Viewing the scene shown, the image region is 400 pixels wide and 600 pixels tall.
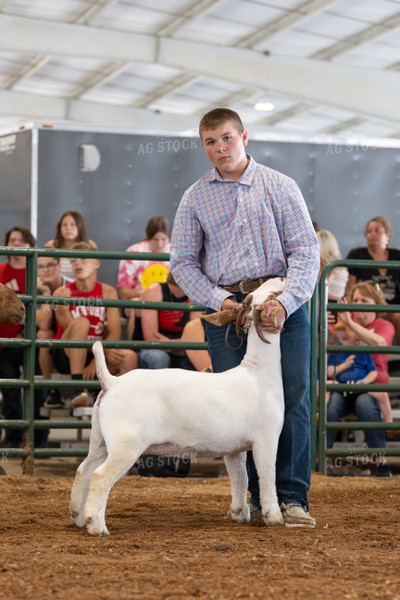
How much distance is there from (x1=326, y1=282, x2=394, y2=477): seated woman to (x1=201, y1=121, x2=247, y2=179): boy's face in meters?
3.31

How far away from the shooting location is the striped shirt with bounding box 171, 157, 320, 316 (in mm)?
4367

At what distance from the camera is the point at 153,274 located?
30.2ft

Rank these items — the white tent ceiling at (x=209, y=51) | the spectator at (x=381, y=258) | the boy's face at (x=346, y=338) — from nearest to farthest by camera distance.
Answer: the boy's face at (x=346, y=338) < the spectator at (x=381, y=258) < the white tent ceiling at (x=209, y=51)

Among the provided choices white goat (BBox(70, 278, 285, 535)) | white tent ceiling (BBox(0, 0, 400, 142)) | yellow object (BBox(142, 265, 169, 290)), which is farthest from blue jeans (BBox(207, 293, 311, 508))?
white tent ceiling (BBox(0, 0, 400, 142))

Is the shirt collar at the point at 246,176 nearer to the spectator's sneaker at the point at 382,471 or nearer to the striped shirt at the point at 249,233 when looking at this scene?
the striped shirt at the point at 249,233

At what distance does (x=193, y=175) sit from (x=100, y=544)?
22.7ft

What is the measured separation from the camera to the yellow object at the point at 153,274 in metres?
9.11

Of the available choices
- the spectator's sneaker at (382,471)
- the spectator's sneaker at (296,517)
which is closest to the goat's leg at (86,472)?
the spectator's sneaker at (296,517)

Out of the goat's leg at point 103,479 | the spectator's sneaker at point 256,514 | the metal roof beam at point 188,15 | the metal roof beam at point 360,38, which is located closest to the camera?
the goat's leg at point 103,479

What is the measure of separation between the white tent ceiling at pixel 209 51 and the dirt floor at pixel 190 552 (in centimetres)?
602

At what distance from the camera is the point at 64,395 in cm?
766

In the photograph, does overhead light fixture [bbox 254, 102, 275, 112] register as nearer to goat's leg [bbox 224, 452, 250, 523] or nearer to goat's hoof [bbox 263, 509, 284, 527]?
goat's leg [bbox 224, 452, 250, 523]

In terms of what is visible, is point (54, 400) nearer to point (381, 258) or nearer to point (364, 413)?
point (364, 413)

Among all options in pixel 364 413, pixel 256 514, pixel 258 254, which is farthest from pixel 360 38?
pixel 256 514
